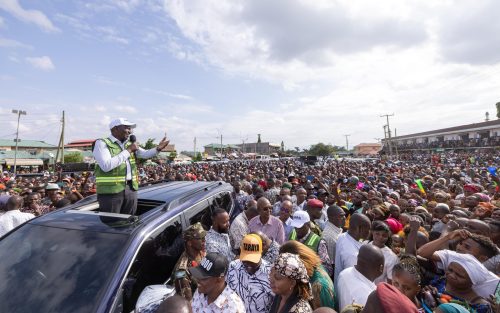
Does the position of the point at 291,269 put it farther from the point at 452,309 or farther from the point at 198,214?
the point at 198,214

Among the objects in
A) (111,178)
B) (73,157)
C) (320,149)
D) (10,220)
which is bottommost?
(10,220)

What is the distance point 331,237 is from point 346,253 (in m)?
0.64

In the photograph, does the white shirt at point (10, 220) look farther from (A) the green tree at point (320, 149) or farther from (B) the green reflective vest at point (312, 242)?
(A) the green tree at point (320, 149)

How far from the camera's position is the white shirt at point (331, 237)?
12.9ft

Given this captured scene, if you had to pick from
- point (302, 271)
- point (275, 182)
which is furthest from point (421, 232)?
point (275, 182)

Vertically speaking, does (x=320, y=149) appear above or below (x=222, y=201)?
above

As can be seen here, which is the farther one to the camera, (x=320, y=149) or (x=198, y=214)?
(x=320, y=149)

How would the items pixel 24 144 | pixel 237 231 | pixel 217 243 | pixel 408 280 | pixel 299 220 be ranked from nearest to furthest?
pixel 408 280 → pixel 217 243 → pixel 299 220 → pixel 237 231 → pixel 24 144

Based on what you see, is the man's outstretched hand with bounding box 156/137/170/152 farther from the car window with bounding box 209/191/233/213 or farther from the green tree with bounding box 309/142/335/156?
the green tree with bounding box 309/142/335/156

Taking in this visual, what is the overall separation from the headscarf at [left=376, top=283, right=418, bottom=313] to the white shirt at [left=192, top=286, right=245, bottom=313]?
3.42ft

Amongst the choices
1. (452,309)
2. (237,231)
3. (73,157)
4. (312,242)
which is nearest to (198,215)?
(237,231)

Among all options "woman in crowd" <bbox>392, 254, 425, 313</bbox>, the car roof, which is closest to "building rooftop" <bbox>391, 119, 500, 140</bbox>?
"woman in crowd" <bbox>392, 254, 425, 313</bbox>

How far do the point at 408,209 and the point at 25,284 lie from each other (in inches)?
274

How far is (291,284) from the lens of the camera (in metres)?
2.24
